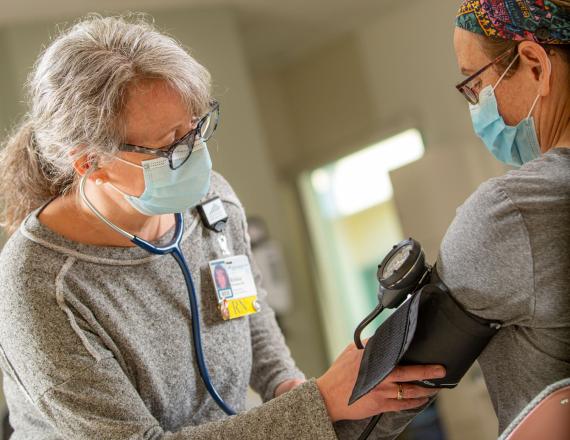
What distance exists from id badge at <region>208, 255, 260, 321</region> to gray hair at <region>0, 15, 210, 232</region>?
0.34m

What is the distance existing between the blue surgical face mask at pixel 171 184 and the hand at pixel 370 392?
0.47 m

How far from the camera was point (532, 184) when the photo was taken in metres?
1.11

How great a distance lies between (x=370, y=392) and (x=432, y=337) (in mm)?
155

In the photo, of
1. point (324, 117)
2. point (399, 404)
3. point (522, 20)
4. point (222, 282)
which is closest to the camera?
point (522, 20)

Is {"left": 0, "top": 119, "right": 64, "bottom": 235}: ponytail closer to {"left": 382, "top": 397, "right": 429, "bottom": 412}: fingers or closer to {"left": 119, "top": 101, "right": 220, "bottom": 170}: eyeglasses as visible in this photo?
{"left": 119, "top": 101, "right": 220, "bottom": 170}: eyeglasses

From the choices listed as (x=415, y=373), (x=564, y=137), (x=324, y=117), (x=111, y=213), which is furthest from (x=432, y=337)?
(x=324, y=117)

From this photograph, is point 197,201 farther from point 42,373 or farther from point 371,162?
point 371,162

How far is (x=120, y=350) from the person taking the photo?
4.91 feet

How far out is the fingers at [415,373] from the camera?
1.22 meters

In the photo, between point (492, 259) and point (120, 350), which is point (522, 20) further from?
point (120, 350)

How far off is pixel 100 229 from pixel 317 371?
174 inches

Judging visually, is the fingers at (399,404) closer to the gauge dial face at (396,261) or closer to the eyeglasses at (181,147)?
the gauge dial face at (396,261)

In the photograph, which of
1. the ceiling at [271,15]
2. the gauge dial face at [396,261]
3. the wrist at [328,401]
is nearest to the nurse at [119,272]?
the wrist at [328,401]

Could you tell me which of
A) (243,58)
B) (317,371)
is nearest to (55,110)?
(243,58)
